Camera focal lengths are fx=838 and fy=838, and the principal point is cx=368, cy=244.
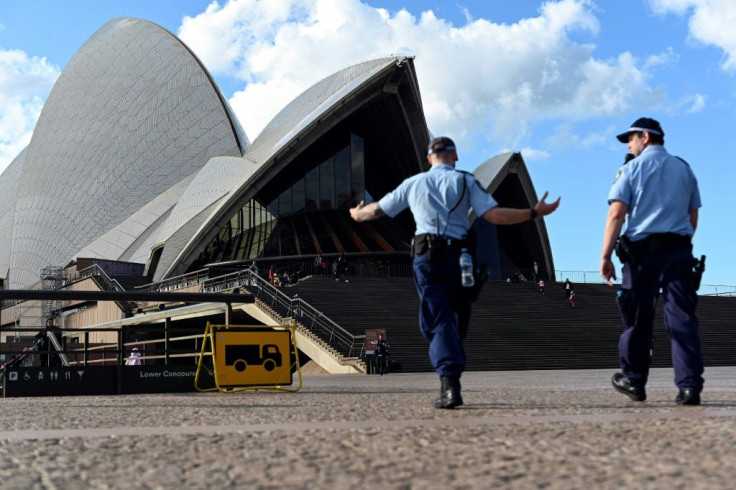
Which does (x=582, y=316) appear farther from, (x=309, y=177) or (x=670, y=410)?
(x=670, y=410)

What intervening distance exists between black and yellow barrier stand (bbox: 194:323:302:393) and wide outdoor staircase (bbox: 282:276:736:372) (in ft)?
39.6

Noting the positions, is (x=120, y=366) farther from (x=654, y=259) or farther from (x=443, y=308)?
(x=654, y=259)

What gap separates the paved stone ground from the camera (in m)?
2.36

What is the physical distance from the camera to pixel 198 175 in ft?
151

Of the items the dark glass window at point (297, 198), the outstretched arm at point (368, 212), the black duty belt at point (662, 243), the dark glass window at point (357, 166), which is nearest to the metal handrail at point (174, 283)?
the dark glass window at point (297, 198)

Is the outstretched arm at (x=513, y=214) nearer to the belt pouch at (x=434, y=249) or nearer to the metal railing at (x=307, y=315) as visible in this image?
the belt pouch at (x=434, y=249)

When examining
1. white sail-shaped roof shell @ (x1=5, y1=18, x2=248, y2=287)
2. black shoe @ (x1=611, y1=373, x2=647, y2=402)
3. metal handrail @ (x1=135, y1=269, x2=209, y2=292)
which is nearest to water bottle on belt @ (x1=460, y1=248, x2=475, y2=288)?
black shoe @ (x1=611, y1=373, x2=647, y2=402)

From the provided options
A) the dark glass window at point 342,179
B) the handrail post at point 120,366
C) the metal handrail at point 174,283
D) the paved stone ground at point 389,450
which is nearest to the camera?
the paved stone ground at point 389,450

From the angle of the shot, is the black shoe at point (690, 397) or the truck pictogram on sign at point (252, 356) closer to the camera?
the black shoe at point (690, 397)

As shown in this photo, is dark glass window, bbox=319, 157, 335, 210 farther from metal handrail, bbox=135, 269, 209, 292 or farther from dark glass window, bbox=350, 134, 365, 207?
metal handrail, bbox=135, 269, 209, 292

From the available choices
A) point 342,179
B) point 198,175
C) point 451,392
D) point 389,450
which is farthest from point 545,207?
point 198,175

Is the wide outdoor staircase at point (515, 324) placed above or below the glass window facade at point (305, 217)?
below

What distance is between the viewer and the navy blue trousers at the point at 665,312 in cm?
479

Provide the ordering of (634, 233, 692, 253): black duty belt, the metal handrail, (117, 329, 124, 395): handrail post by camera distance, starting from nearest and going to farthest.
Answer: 1. (634, 233, 692, 253): black duty belt
2. (117, 329, 124, 395): handrail post
3. the metal handrail
